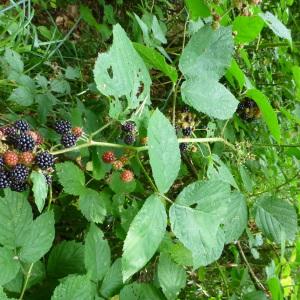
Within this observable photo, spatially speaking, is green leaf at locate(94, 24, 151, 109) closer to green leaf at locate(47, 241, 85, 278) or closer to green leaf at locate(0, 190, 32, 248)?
green leaf at locate(0, 190, 32, 248)

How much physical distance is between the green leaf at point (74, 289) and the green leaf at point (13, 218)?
15cm

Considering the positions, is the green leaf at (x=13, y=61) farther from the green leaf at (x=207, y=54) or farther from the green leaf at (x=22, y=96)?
the green leaf at (x=207, y=54)

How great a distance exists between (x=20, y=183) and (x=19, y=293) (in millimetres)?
333

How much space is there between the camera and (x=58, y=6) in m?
2.34

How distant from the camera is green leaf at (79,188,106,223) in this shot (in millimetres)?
1141

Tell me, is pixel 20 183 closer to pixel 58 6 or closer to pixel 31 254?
pixel 31 254

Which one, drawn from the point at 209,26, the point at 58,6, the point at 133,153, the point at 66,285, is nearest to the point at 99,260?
the point at 66,285

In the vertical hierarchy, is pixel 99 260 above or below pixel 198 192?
below

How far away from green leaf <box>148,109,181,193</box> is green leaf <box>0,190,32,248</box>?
33cm

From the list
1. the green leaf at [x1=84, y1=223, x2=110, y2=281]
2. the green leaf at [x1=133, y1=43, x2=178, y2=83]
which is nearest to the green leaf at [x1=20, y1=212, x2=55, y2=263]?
the green leaf at [x1=84, y1=223, x2=110, y2=281]

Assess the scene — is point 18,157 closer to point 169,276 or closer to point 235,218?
point 169,276

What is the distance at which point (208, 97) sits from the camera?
114 centimetres

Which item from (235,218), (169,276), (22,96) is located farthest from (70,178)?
(235,218)

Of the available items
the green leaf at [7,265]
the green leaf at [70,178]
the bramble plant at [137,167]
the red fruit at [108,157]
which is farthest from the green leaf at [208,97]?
the green leaf at [7,265]
